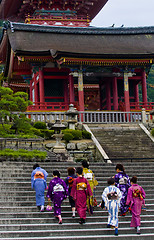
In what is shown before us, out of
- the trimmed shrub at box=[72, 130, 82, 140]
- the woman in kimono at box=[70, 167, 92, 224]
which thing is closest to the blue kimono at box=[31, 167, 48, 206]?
the woman in kimono at box=[70, 167, 92, 224]

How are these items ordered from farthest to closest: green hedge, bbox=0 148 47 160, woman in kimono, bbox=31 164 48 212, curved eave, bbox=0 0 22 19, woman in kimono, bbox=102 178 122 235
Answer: curved eave, bbox=0 0 22 19 < green hedge, bbox=0 148 47 160 < woman in kimono, bbox=31 164 48 212 < woman in kimono, bbox=102 178 122 235

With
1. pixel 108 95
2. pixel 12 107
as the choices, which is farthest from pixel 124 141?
pixel 108 95

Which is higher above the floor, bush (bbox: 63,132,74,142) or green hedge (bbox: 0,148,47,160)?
bush (bbox: 63,132,74,142)

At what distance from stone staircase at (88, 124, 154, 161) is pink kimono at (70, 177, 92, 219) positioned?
8976 mm

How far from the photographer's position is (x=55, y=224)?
9.89 meters

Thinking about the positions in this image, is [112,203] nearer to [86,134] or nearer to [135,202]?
[135,202]

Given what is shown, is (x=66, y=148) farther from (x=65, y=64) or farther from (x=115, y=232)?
(x=115, y=232)

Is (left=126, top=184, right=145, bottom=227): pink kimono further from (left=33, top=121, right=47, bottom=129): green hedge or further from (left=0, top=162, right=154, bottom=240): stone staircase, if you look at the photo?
(left=33, top=121, right=47, bottom=129): green hedge

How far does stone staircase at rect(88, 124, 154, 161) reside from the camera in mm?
19672

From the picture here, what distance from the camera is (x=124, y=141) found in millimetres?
21500

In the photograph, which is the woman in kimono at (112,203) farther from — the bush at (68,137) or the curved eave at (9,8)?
the curved eave at (9,8)

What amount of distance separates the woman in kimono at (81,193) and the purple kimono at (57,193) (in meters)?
0.24

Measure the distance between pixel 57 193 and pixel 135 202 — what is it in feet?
6.39

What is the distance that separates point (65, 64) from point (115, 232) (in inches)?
730
